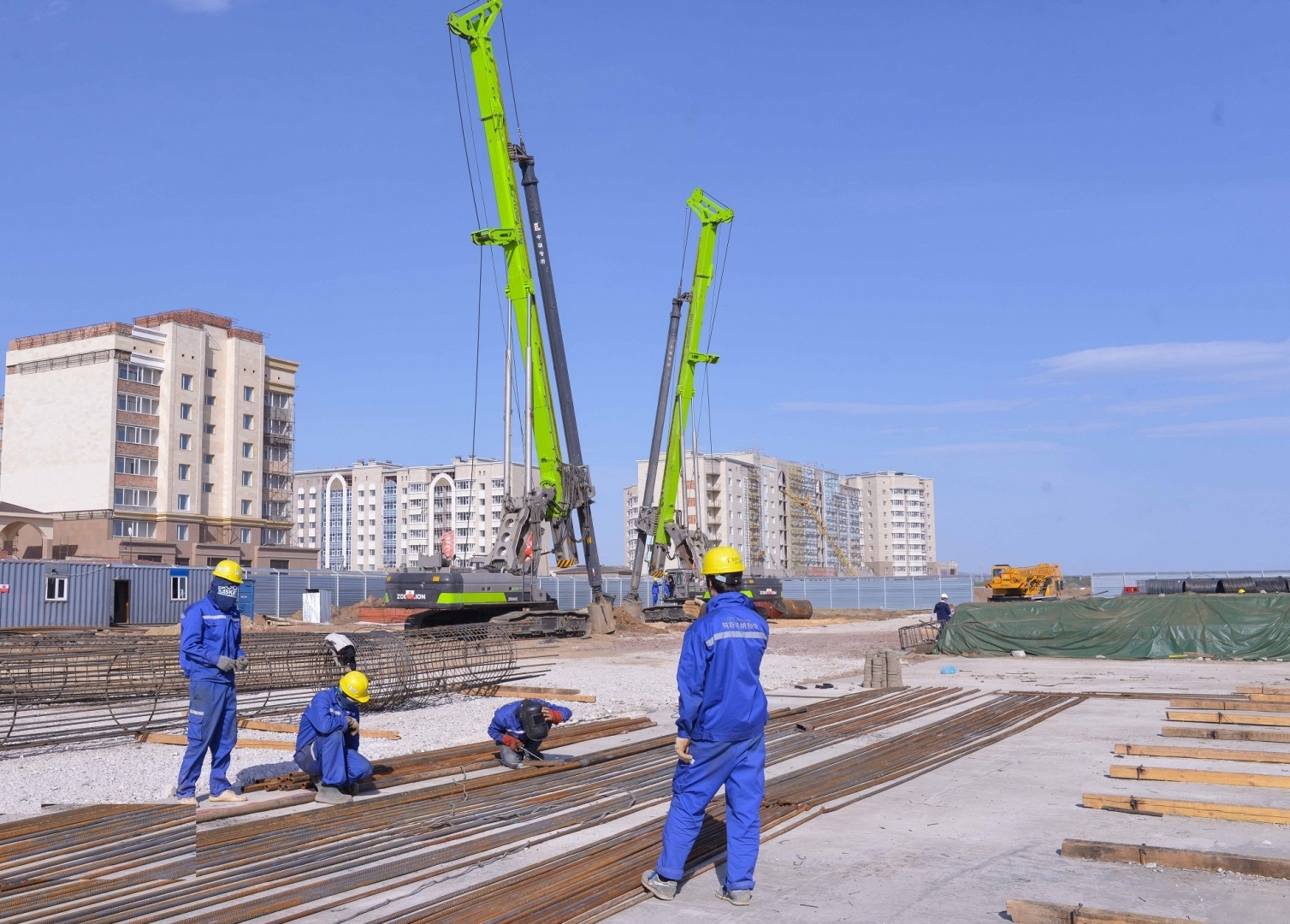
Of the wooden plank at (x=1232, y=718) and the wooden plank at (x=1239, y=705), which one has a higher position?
the wooden plank at (x=1232, y=718)

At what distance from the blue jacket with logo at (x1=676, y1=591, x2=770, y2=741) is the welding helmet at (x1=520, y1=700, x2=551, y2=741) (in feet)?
12.7

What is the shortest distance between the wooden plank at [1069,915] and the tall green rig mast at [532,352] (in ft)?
85.2

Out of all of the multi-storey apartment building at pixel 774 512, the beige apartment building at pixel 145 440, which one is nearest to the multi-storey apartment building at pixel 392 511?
the multi-storey apartment building at pixel 774 512

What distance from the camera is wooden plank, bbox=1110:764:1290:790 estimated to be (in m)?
8.11

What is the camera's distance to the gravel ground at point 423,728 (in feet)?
27.8

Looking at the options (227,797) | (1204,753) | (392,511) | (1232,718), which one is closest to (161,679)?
(227,797)

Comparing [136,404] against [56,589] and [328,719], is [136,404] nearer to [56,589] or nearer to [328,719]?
[56,589]

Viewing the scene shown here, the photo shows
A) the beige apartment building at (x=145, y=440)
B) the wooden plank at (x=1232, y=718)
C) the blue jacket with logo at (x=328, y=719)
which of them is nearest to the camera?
the blue jacket with logo at (x=328, y=719)

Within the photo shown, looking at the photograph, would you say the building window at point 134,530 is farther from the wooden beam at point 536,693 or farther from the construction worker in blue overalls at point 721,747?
the construction worker in blue overalls at point 721,747

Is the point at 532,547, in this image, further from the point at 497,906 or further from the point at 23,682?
the point at 497,906

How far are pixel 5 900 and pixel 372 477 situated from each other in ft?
447

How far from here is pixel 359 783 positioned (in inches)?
319

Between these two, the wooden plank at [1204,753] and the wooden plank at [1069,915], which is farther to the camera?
the wooden plank at [1204,753]

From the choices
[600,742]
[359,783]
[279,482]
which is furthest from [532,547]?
[279,482]
